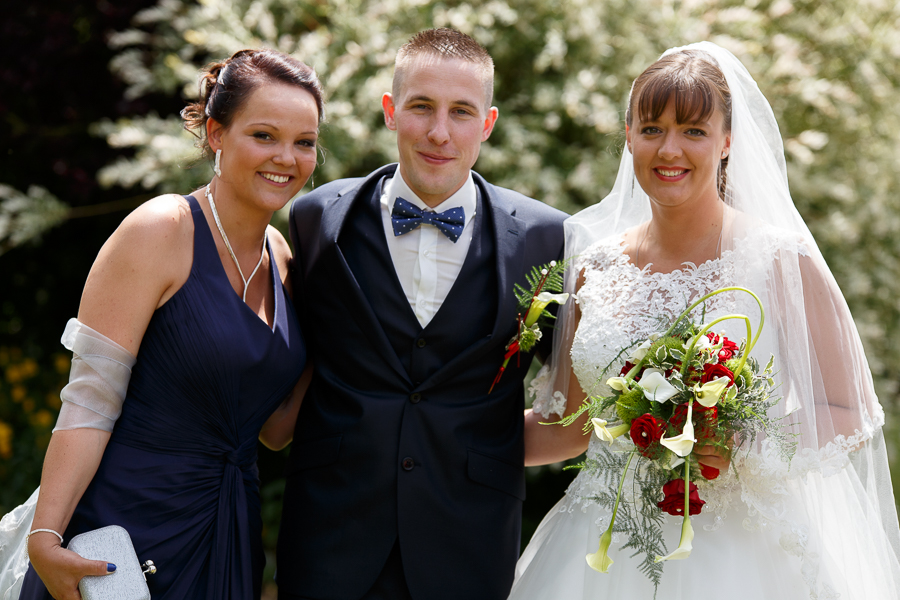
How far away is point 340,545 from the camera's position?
276 centimetres

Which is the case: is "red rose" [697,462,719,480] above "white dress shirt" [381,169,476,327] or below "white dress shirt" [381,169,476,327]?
below

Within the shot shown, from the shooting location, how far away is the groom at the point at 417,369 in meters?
2.76

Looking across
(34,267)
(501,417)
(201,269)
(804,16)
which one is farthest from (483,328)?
(34,267)

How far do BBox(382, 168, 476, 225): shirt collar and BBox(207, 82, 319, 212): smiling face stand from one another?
36cm

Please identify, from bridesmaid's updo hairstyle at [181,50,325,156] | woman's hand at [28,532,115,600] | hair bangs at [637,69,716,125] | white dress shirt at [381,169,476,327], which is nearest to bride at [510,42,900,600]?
hair bangs at [637,69,716,125]

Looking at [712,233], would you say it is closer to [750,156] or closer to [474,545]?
[750,156]

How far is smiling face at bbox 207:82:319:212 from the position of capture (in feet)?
8.93

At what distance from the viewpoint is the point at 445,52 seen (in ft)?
9.61

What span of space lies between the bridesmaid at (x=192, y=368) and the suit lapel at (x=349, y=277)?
0.19 meters

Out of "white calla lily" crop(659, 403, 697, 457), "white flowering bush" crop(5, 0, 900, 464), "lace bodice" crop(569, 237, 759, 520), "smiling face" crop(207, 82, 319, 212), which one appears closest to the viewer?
"white calla lily" crop(659, 403, 697, 457)

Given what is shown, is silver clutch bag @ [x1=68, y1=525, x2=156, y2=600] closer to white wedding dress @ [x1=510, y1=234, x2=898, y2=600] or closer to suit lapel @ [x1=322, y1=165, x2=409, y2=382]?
suit lapel @ [x1=322, y1=165, x2=409, y2=382]

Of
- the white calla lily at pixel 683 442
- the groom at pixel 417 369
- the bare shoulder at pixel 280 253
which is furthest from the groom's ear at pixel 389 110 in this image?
the white calla lily at pixel 683 442

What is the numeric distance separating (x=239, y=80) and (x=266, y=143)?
0.74 feet

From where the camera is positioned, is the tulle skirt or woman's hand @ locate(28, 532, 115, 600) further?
the tulle skirt
